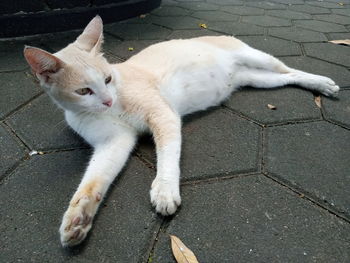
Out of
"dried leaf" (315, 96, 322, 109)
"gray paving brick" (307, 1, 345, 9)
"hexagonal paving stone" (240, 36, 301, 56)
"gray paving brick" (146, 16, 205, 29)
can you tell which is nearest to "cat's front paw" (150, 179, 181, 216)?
"dried leaf" (315, 96, 322, 109)

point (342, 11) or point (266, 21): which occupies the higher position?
point (266, 21)

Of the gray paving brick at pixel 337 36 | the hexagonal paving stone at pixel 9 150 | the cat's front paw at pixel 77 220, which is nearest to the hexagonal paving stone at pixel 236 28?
the gray paving brick at pixel 337 36

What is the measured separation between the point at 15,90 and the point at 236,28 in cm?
297

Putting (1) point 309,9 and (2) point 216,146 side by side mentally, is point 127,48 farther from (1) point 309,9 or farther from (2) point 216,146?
(1) point 309,9

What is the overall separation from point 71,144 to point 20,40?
228 cm

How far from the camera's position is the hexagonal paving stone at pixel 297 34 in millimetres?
3824

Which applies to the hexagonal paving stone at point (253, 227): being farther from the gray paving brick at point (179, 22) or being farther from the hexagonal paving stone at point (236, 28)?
the gray paving brick at point (179, 22)

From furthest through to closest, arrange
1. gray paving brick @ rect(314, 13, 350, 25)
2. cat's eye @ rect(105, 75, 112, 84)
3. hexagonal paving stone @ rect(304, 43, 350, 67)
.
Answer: gray paving brick @ rect(314, 13, 350, 25)
hexagonal paving stone @ rect(304, 43, 350, 67)
cat's eye @ rect(105, 75, 112, 84)

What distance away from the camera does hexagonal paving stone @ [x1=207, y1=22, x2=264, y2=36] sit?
160 inches

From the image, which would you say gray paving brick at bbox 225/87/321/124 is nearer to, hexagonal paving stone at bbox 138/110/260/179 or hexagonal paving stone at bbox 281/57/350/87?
hexagonal paving stone at bbox 138/110/260/179

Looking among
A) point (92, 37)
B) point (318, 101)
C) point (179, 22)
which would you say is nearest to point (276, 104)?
point (318, 101)

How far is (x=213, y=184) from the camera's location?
1.64 metres

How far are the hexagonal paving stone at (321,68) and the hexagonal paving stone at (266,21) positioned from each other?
1.41 m

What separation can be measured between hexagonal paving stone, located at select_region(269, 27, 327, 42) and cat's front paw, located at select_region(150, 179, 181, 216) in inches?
121
